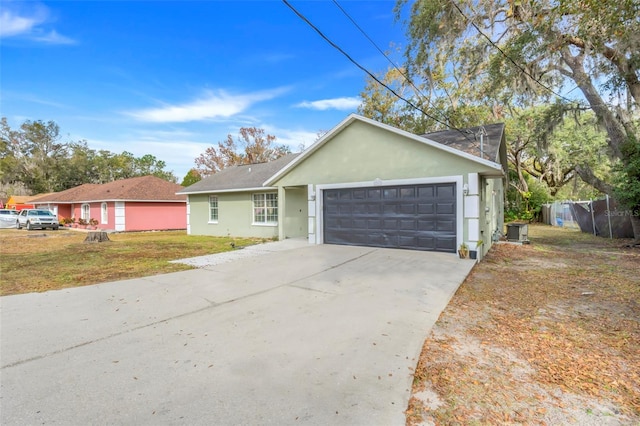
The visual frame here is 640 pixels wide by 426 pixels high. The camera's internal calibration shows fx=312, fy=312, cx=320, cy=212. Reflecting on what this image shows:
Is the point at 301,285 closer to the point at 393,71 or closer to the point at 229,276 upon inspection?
the point at 229,276

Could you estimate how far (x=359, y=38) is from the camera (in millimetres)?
8070

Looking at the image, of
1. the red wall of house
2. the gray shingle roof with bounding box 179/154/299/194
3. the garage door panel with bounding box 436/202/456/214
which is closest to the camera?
the garage door panel with bounding box 436/202/456/214

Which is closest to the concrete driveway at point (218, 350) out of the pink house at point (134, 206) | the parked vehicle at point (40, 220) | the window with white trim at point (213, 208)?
the window with white trim at point (213, 208)

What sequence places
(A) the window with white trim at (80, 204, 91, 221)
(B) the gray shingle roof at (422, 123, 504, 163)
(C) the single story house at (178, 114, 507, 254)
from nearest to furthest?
(C) the single story house at (178, 114, 507, 254) → (B) the gray shingle roof at (422, 123, 504, 163) → (A) the window with white trim at (80, 204, 91, 221)

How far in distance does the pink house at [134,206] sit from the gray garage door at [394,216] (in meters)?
16.6

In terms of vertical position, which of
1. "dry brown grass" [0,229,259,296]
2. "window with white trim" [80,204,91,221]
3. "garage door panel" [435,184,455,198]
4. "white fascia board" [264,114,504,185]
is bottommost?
"dry brown grass" [0,229,259,296]

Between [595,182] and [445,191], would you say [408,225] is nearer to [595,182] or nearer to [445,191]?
[445,191]

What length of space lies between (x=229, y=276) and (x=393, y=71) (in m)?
20.5

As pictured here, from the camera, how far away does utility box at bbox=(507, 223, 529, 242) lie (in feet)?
43.4

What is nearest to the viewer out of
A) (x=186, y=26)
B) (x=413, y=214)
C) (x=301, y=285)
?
(x=301, y=285)

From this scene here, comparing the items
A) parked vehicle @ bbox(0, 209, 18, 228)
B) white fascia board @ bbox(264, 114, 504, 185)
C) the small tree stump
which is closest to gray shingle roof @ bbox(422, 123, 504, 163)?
white fascia board @ bbox(264, 114, 504, 185)

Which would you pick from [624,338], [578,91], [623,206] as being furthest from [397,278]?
[578,91]

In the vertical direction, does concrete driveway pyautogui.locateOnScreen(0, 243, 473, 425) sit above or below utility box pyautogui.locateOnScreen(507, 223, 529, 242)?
below

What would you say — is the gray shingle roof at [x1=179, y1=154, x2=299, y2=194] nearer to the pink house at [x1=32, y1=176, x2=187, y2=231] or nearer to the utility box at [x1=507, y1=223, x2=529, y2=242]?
the pink house at [x1=32, y1=176, x2=187, y2=231]
